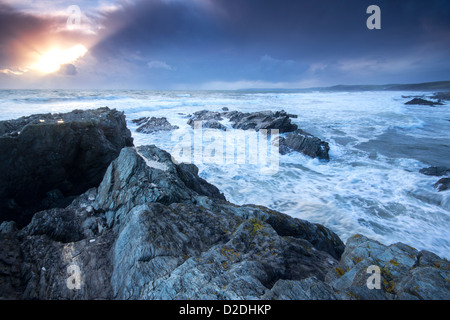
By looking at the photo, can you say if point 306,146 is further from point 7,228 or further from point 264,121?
point 7,228

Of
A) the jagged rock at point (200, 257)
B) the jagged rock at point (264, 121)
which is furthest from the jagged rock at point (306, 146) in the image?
the jagged rock at point (200, 257)

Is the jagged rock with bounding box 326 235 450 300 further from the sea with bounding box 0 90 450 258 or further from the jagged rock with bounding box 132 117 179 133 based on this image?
the jagged rock with bounding box 132 117 179 133

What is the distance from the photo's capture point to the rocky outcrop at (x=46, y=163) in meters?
8.20

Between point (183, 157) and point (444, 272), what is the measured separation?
1612cm

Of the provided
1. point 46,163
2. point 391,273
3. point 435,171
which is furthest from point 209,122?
point 391,273

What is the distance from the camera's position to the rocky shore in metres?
3.30

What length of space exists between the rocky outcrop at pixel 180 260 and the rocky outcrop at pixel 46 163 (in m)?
4.30

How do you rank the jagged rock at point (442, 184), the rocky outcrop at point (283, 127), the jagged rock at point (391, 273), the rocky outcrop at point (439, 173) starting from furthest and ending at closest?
1. the rocky outcrop at point (283, 127)
2. the rocky outcrop at point (439, 173)
3. the jagged rock at point (442, 184)
4. the jagged rock at point (391, 273)

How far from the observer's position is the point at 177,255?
408 cm

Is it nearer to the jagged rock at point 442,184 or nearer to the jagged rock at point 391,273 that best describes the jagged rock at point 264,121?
the jagged rock at point 442,184

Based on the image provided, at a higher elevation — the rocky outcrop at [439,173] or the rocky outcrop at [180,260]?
the rocky outcrop at [180,260]

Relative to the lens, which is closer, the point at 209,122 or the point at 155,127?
the point at 155,127

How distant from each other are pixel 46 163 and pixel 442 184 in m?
20.7

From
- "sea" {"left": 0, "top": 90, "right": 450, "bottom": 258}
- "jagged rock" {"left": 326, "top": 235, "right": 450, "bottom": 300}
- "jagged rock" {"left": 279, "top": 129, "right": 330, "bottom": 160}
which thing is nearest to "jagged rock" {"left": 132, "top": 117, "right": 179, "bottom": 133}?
"sea" {"left": 0, "top": 90, "right": 450, "bottom": 258}
